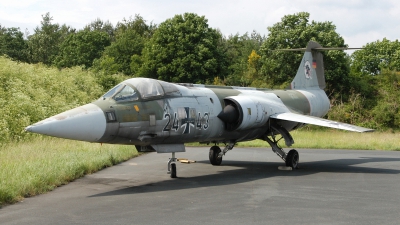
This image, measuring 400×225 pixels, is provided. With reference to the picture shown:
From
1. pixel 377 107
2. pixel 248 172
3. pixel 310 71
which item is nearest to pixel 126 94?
pixel 248 172

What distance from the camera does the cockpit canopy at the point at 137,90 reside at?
11.1 m

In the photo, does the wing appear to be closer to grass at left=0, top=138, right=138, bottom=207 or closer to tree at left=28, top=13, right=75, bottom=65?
grass at left=0, top=138, right=138, bottom=207

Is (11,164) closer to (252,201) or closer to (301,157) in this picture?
(252,201)

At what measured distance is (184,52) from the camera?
49875 millimetres

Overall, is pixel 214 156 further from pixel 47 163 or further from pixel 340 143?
pixel 340 143

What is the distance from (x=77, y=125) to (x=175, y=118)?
9.31ft

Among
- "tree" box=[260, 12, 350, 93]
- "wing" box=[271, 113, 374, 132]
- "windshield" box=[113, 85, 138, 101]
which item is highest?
"tree" box=[260, 12, 350, 93]

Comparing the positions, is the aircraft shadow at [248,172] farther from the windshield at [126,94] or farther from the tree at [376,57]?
the tree at [376,57]

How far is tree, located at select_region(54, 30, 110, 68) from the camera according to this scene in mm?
71562

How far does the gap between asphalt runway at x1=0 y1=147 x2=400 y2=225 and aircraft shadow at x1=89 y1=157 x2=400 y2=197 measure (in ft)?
0.07

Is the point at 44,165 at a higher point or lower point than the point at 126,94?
lower

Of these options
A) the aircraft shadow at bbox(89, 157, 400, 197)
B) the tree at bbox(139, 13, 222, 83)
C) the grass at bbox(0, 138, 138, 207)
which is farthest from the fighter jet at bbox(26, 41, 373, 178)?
the tree at bbox(139, 13, 222, 83)

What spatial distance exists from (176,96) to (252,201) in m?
4.10

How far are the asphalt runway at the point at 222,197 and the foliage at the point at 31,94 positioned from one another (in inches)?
267
